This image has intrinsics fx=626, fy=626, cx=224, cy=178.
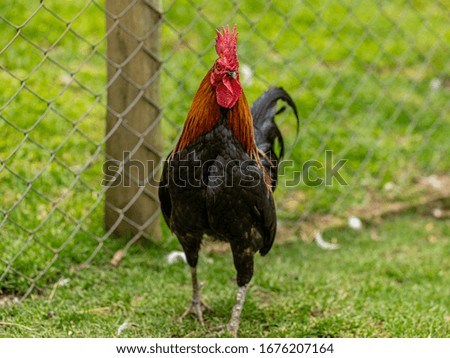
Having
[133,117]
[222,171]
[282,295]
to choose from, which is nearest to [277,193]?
[282,295]

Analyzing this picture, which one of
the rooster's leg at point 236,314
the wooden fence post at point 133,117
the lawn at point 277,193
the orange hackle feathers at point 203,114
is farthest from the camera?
the wooden fence post at point 133,117

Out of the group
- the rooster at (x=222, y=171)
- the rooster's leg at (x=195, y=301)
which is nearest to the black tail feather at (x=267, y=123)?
the rooster at (x=222, y=171)

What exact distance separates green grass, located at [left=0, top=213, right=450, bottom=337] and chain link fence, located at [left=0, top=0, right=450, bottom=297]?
0.65 ft

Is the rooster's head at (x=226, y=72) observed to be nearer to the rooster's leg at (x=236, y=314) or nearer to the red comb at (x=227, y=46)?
the red comb at (x=227, y=46)

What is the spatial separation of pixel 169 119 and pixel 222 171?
178cm

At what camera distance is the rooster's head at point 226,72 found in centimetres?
266

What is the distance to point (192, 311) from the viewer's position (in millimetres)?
3361

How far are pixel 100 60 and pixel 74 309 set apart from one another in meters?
2.58

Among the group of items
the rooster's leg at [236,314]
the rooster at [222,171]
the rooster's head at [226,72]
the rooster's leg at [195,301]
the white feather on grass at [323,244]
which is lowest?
the rooster's leg at [195,301]

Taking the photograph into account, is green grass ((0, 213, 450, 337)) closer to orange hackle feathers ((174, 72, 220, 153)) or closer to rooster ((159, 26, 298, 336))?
rooster ((159, 26, 298, 336))

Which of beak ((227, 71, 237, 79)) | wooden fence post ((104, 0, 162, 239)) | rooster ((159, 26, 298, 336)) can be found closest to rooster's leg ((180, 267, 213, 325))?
rooster ((159, 26, 298, 336))

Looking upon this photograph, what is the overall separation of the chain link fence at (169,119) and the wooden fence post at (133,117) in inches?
0.5
